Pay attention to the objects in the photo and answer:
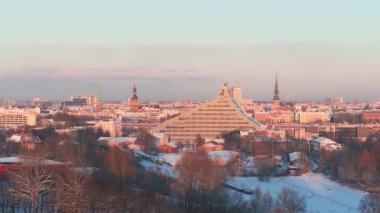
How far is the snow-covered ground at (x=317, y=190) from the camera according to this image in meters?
24.0

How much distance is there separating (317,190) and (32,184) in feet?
42.2

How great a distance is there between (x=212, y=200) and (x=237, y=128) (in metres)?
38.2

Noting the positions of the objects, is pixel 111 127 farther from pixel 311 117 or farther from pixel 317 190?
pixel 317 190

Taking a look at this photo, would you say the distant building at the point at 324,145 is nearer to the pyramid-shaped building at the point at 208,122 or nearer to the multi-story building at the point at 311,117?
the pyramid-shaped building at the point at 208,122

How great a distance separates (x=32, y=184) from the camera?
18.9 metres

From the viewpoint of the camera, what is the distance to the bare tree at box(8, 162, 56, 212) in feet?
59.1

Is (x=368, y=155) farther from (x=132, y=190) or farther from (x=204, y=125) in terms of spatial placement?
(x=204, y=125)

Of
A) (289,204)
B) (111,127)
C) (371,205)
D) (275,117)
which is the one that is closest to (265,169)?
(371,205)

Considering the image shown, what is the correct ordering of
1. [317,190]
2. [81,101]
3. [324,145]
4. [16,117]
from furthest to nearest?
1. [81,101]
2. [16,117]
3. [324,145]
4. [317,190]

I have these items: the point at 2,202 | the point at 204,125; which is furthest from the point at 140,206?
the point at 204,125

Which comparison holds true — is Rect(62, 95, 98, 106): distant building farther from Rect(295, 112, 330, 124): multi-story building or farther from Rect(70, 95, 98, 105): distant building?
Rect(295, 112, 330, 124): multi-story building

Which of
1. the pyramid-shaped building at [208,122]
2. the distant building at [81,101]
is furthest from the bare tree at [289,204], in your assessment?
the distant building at [81,101]

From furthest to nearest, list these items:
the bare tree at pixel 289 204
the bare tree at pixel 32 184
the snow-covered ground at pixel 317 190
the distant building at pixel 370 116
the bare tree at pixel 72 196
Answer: the distant building at pixel 370 116
the snow-covered ground at pixel 317 190
the bare tree at pixel 289 204
the bare tree at pixel 32 184
the bare tree at pixel 72 196

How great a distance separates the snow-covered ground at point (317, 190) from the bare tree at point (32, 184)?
8.01m
